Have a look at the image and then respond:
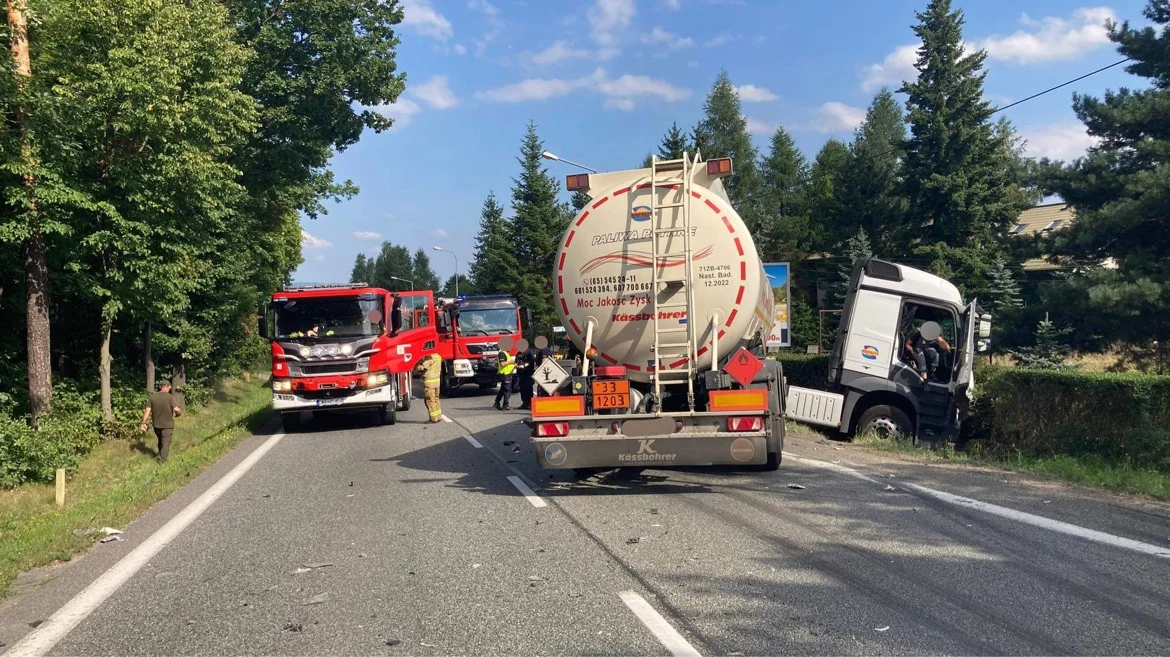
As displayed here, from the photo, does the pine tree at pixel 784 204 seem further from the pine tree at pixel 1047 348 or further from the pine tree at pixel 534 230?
the pine tree at pixel 1047 348

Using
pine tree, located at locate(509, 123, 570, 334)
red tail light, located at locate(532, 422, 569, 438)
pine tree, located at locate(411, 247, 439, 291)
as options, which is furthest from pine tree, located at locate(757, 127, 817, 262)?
pine tree, located at locate(411, 247, 439, 291)

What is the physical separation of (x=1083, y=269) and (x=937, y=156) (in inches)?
642

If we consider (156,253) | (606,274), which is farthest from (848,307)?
(156,253)

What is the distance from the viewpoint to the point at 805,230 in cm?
5697

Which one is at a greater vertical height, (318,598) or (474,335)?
(474,335)

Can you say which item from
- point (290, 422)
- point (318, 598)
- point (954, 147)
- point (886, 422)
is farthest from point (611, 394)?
point (954, 147)

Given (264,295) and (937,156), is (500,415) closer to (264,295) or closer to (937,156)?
(264,295)

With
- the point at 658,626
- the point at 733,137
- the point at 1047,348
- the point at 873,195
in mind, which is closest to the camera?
the point at 658,626

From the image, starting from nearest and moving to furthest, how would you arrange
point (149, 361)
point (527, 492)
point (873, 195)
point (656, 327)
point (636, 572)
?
point (636, 572) → point (656, 327) → point (527, 492) → point (149, 361) → point (873, 195)

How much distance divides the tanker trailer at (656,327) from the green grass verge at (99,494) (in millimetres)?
4323

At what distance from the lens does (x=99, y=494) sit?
1139 cm

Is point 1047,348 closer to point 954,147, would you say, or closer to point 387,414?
point 387,414

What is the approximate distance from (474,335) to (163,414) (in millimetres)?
12789

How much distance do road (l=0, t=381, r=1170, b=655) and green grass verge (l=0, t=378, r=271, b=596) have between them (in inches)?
14.8
